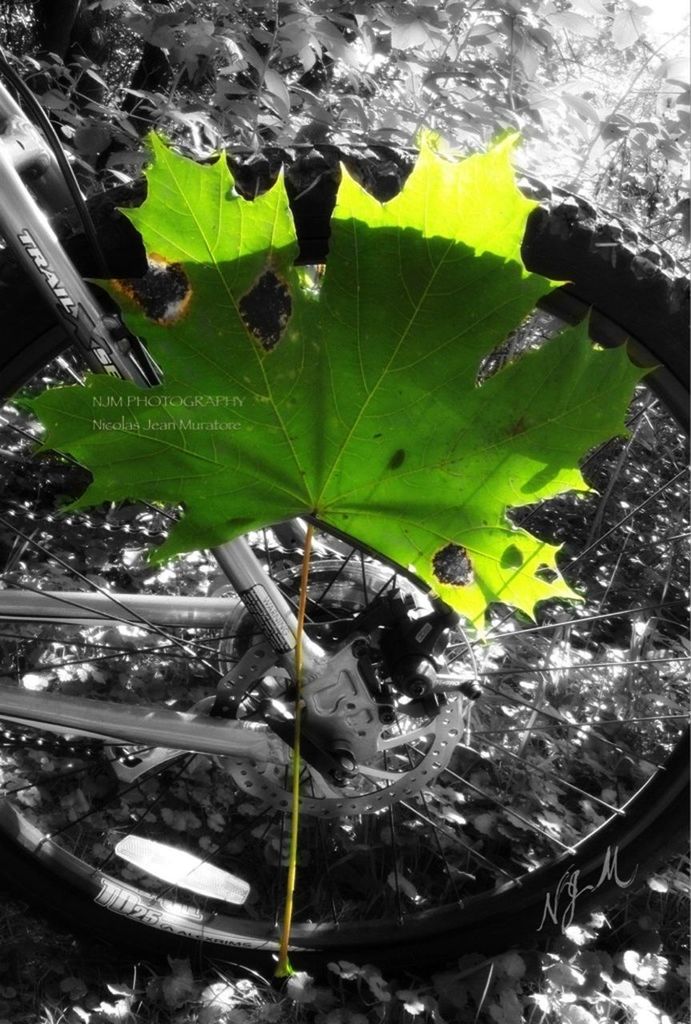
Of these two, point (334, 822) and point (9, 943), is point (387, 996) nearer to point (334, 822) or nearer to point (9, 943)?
point (334, 822)

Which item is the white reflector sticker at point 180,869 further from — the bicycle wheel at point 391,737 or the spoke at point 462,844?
the spoke at point 462,844

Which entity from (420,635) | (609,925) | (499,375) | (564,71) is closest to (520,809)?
(609,925)

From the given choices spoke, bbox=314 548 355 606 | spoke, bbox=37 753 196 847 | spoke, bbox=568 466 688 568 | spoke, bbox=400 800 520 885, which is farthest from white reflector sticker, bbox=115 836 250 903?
spoke, bbox=568 466 688 568

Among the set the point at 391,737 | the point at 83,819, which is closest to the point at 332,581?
the point at 391,737

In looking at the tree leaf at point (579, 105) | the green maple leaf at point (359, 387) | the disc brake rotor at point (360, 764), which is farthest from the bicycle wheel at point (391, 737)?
the tree leaf at point (579, 105)
